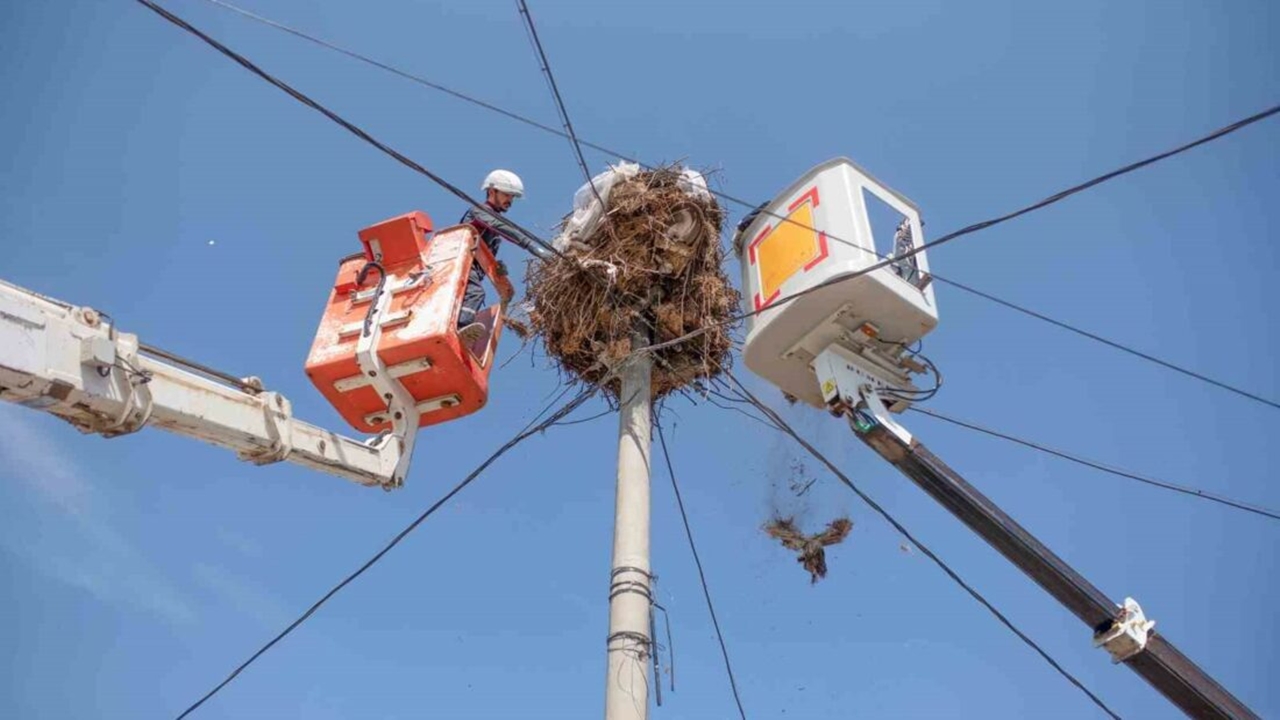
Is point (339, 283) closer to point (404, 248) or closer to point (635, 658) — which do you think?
point (404, 248)

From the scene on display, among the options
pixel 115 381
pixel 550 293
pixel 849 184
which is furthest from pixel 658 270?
pixel 115 381

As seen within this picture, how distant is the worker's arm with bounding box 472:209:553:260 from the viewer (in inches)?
332

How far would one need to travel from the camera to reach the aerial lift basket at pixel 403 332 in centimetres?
625

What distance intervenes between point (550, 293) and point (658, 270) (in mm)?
889

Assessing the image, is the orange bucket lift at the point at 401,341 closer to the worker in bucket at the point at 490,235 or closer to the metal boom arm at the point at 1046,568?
the worker in bucket at the point at 490,235

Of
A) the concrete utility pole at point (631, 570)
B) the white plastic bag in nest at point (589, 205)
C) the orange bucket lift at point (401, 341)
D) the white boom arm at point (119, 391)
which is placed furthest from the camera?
the white plastic bag in nest at point (589, 205)

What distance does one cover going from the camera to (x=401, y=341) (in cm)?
624

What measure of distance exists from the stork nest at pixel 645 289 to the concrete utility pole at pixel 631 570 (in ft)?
2.28

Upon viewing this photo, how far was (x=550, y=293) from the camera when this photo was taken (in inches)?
342

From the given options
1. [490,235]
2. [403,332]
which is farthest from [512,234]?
[403,332]

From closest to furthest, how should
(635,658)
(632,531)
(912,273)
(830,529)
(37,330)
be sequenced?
(37,330) → (635,658) → (632,531) → (912,273) → (830,529)

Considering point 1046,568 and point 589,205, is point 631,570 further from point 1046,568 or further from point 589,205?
point 589,205

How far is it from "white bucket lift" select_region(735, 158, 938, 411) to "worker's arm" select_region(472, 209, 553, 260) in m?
1.81

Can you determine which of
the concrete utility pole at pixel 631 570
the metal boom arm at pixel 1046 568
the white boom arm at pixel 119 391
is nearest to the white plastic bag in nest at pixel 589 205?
the concrete utility pole at pixel 631 570
